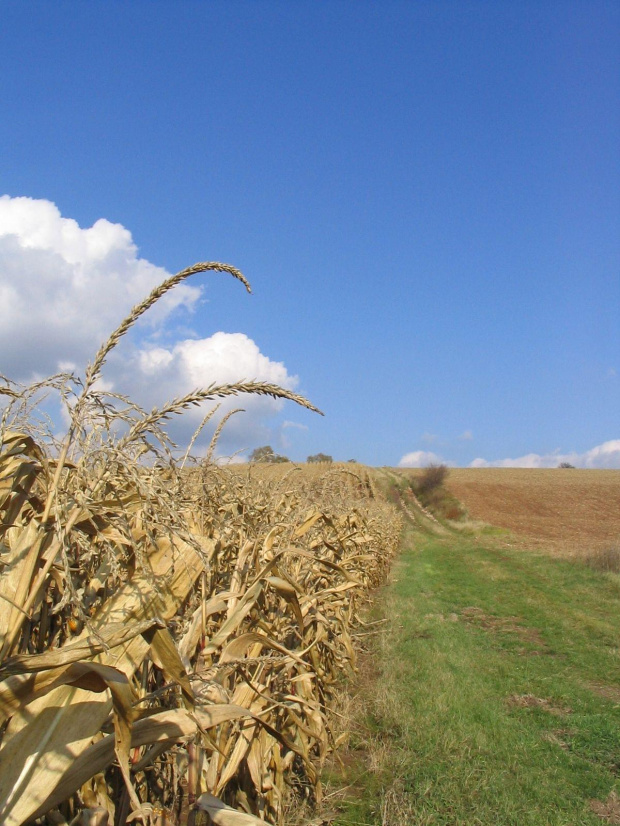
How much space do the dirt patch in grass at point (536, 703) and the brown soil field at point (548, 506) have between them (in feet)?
58.6

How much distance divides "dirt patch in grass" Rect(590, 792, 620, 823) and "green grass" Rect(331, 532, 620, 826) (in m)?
0.10

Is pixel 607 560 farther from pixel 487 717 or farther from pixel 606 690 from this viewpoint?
pixel 487 717

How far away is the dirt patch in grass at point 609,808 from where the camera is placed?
4.41 m

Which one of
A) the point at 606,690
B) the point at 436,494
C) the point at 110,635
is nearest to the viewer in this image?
the point at 110,635

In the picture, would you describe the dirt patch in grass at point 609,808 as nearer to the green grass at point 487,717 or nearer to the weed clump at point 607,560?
the green grass at point 487,717

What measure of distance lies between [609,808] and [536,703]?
92.0 inches

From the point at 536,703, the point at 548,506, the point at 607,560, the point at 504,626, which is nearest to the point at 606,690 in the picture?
the point at 536,703

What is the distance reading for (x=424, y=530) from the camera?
38.2 m

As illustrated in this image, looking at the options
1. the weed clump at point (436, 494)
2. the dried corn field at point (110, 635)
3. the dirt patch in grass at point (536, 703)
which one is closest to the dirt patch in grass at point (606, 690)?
the dirt patch in grass at point (536, 703)

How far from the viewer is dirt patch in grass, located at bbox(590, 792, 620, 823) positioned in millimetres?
4410

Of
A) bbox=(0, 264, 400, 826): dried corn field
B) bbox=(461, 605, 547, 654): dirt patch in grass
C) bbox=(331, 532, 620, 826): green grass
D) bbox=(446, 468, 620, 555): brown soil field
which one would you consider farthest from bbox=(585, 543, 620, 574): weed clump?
bbox=(0, 264, 400, 826): dried corn field

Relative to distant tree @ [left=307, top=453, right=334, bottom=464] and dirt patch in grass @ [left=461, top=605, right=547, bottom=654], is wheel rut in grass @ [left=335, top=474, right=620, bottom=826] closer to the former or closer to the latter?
dirt patch in grass @ [left=461, top=605, right=547, bottom=654]

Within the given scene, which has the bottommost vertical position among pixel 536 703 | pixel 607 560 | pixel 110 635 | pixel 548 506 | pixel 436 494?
pixel 536 703

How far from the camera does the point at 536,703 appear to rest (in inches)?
270
